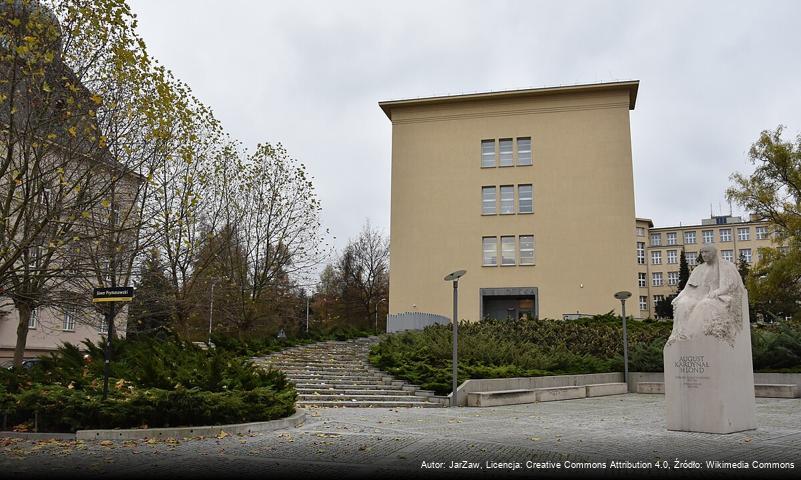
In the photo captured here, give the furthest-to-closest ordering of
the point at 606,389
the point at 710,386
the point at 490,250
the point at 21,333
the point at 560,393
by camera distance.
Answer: the point at 490,250 → the point at 606,389 → the point at 21,333 → the point at 560,393 → the point at 710,386

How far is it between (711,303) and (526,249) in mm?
28394

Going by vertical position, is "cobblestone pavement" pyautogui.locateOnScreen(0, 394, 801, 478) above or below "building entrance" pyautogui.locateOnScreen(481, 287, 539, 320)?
below

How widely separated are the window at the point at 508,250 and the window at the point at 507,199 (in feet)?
5.38

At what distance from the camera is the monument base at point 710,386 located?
1063 cm

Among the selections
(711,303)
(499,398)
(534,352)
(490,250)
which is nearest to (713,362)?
(711,303)

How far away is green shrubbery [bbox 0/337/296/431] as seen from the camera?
1045 centimetres

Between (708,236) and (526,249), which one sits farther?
(708,236)

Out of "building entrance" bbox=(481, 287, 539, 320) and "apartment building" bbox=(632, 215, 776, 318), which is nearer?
"building entrance" bbox=(481, 287, 539, 320)

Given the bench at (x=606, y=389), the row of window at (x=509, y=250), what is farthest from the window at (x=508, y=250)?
the bench at (x=606, y=389)

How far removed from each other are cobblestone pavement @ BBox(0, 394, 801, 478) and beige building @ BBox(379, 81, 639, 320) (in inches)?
1012

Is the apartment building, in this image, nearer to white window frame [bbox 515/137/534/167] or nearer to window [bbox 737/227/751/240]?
window [bbox 737/227/751/240]

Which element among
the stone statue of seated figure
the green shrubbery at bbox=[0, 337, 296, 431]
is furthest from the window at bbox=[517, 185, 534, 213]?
→ the stone statue of seated figure

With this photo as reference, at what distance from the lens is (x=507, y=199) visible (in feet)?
133

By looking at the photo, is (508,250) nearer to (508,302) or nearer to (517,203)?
(517,203)
